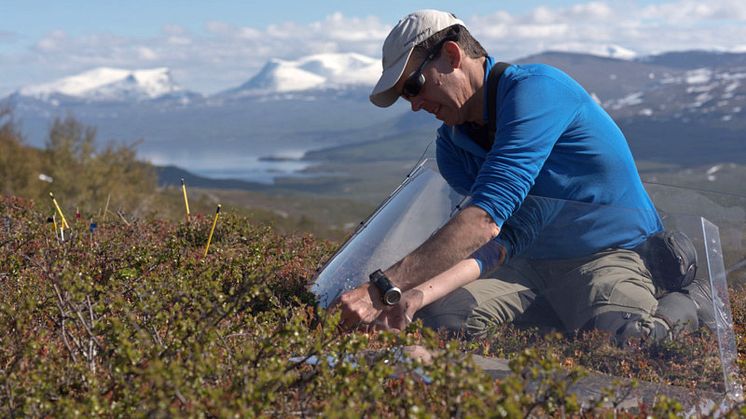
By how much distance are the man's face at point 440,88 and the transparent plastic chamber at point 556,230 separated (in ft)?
1.67

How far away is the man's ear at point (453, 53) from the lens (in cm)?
459

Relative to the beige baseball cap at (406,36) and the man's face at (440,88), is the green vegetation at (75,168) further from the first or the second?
the beige baseball cap at (406,36)

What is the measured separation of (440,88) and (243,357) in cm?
220

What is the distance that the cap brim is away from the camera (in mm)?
4582

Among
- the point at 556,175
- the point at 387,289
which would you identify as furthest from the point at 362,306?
the point at 556,175

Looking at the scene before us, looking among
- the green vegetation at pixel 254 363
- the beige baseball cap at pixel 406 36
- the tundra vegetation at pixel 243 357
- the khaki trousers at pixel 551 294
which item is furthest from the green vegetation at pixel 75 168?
the green vegetation at pixel 254 363

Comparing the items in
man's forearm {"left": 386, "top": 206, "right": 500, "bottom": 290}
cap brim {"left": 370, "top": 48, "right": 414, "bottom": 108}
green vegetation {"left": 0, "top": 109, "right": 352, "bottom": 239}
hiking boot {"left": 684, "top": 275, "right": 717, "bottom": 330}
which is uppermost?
cap brim {"left": 370, "top": 48, "right": 414, "bottom": 108}

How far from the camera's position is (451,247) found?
13.9 ft

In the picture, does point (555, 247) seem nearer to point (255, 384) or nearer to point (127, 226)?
point (255, 384)

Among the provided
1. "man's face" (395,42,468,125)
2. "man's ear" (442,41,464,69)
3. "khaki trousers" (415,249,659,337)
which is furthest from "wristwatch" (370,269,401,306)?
"man's ear" (442,41,464,69)

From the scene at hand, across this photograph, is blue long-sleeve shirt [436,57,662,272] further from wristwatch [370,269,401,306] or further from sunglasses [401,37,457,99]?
wristwatch [370,269,401,306]

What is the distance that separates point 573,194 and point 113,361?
2.73 meters

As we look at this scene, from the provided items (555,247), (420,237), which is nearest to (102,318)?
(420,237)

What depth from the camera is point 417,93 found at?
470cm
